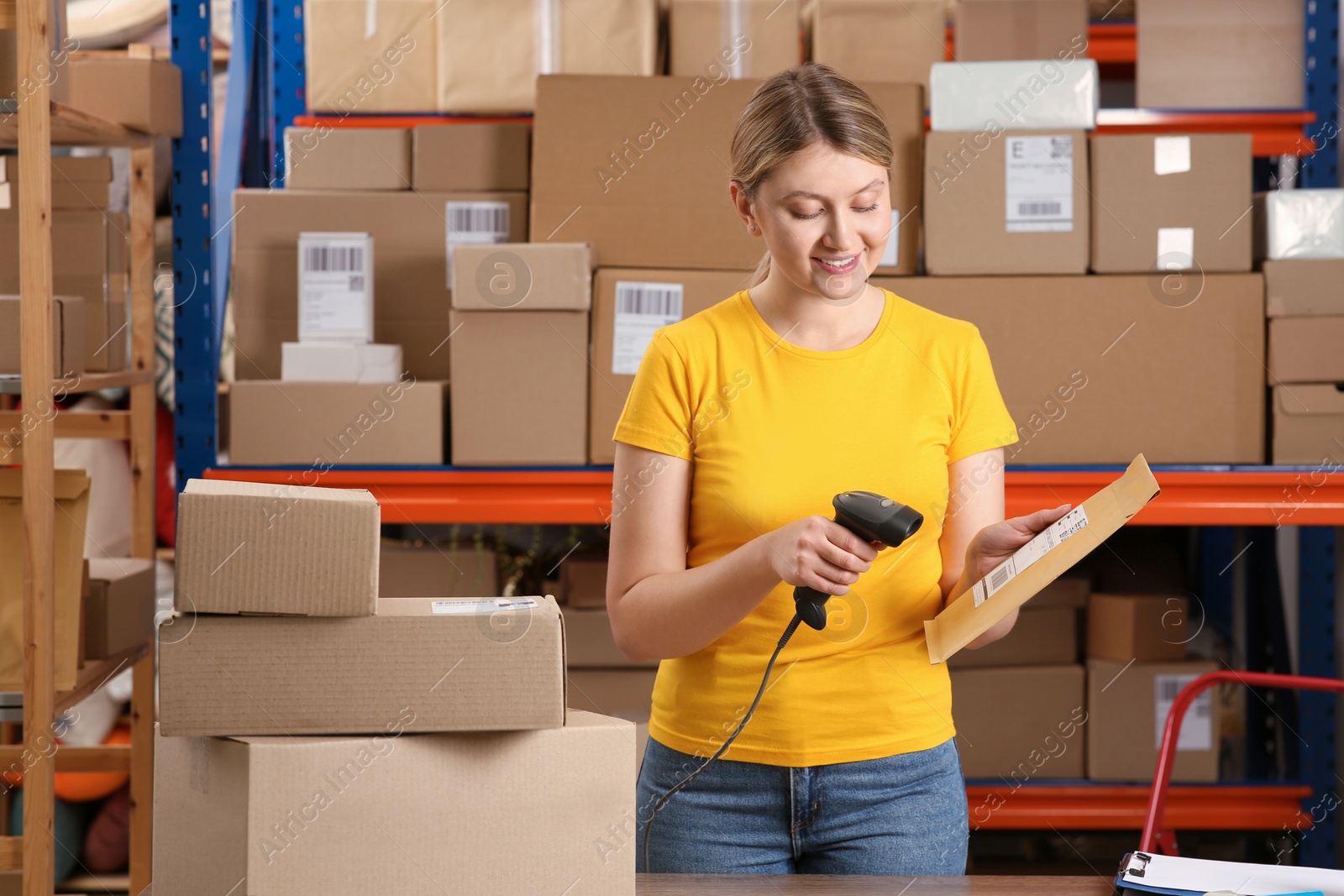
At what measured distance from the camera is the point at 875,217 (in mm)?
1045

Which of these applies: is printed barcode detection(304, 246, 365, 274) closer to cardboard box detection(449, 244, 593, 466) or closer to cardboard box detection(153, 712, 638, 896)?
cardboard box detection(449, 244, 593, 466)

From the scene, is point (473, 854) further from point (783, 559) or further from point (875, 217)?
point (875, 217)

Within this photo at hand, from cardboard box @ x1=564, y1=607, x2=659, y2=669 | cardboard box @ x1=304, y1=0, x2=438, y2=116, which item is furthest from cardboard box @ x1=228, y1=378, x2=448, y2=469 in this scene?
cardboard box @ x1=304, y1=0, x2=438, y2=116

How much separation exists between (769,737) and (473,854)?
1.09ft

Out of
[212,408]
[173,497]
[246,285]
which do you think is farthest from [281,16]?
[173,497]

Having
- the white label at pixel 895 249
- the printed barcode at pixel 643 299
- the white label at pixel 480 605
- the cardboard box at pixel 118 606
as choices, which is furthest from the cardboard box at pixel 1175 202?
the cardboard box at pixel 118 606

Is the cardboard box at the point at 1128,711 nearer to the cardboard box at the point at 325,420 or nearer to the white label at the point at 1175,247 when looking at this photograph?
the white label at the point at 1175,247

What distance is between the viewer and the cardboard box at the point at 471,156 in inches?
80.3

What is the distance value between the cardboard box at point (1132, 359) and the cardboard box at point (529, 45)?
0.74m

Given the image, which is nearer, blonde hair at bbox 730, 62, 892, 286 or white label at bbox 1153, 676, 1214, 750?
blonde hair at bbox 730, 62, 892, 286

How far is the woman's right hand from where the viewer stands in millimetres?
887

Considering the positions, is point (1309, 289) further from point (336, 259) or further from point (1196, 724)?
point (336, 259)

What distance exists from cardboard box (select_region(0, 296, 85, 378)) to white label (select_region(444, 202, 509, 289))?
0.63m

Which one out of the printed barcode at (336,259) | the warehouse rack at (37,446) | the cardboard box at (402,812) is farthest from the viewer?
the printed barcode at (336,259)
